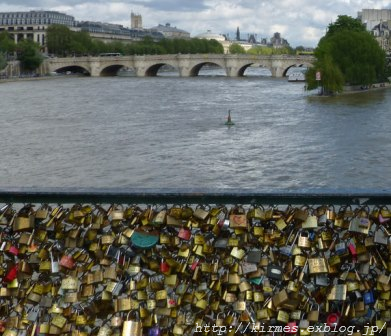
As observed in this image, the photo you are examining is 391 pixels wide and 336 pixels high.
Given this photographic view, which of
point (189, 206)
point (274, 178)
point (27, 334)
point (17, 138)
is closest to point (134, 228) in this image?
point (189, 206)

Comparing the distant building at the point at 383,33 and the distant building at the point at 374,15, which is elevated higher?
the distant building at the point at 374,15

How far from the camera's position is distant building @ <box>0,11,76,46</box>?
100875mm

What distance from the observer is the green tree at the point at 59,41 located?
81875 millimetres

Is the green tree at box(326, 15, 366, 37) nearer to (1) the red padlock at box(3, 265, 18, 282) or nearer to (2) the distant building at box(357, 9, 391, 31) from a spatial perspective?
(1) the red padlock at box(3, 265, 18, 282)

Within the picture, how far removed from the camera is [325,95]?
124 feet

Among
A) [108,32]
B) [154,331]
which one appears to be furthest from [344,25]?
[108,32]

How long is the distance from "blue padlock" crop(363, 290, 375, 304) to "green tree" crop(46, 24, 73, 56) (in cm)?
8168

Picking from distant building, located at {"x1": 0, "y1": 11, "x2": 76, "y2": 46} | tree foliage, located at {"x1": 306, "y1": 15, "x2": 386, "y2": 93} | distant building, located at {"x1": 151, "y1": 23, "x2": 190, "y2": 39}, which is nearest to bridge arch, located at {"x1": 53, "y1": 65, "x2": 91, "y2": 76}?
distant building, located at {"x1": 0, "y1": 11, "x2": 76, "y2": 46}

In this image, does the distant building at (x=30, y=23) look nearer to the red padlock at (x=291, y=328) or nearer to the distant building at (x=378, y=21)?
the distant building at (x=378, y=21)

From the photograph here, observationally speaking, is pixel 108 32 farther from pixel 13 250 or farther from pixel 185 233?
pixel 185 233

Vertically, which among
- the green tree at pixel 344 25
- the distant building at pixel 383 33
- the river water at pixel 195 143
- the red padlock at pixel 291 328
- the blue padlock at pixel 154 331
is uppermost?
the distant building at pixel 383 33

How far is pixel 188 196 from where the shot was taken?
7.88 ft

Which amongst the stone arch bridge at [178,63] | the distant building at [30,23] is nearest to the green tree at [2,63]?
the stone arch bridge at [178,63]

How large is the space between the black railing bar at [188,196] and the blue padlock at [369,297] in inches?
12.4
